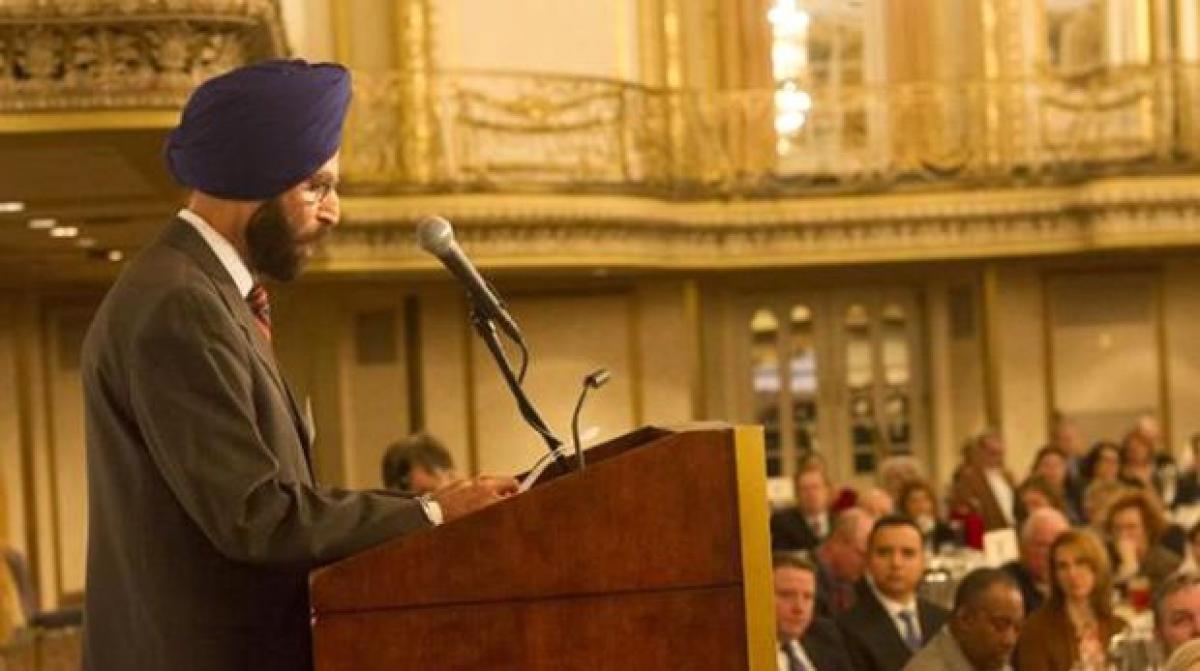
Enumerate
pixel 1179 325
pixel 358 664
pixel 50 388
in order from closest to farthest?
pixel 358 664
pixel 50 388
pixel 1179 325

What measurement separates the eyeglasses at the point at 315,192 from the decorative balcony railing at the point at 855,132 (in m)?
17.1

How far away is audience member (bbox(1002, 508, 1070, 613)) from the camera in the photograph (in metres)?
11.2

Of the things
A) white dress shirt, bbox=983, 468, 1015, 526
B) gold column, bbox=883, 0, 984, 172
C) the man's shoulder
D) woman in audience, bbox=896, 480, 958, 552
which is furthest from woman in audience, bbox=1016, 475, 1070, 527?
gold column, bbox=883, 0, 984, 172

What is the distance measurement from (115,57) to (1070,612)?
4.28m

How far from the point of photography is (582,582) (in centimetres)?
296

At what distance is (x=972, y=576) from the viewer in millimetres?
8781

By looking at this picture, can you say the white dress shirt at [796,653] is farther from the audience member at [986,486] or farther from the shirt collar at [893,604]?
the audience member at [986,486]

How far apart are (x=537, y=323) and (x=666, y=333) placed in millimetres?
1268

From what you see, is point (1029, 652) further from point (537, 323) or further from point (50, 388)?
point (537, 323)

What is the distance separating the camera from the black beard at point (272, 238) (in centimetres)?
→ 320

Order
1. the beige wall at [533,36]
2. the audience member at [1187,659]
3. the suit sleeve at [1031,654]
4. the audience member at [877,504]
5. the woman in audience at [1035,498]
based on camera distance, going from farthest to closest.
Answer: the beige wall at [533,36] < the woman in audience at [1035,498] < the audience member at [877,504] < the suit sleeve at [1031,654] < the audience member at [1187,659]

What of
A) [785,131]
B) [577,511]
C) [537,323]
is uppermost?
[785,131]

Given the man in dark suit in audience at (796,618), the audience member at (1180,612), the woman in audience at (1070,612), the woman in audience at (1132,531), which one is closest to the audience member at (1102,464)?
the woman in audience at (1132,531)

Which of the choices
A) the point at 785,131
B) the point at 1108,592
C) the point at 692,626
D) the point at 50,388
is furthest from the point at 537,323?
the point at 692,626
